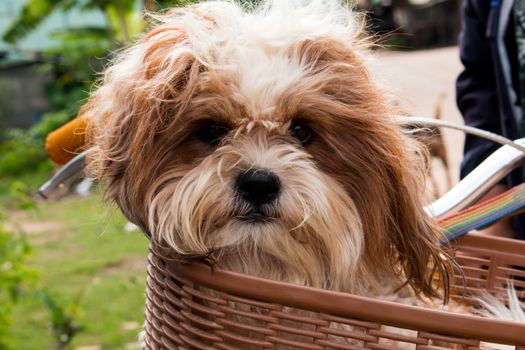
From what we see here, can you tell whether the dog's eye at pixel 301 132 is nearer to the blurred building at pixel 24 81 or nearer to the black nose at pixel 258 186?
the black nose at pixel 258 186

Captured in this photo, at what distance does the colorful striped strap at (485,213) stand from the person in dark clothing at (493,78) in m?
0.52

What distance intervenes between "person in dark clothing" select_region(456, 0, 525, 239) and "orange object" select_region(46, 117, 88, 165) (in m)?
1.30

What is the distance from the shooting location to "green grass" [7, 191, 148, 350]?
182 inches

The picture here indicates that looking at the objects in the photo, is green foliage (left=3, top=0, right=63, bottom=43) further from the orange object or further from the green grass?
the orange object

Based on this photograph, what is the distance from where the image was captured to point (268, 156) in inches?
60.9

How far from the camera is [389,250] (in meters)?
1.65

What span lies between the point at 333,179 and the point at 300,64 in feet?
0.87

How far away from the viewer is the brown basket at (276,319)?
1.10 m

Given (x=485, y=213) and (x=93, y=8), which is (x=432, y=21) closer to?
(x=93, y=8)

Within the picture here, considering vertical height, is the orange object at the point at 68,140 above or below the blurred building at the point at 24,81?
above

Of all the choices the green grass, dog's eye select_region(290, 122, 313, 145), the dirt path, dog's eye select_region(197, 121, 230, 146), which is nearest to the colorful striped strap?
the dirt path

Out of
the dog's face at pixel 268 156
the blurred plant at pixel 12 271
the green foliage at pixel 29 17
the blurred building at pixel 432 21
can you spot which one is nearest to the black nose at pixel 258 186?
the dog's face at pixel 268 156

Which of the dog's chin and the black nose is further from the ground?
the black nose

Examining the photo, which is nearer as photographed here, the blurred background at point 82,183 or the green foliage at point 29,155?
the blurred background at point 82,183
